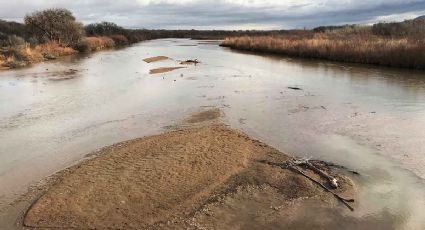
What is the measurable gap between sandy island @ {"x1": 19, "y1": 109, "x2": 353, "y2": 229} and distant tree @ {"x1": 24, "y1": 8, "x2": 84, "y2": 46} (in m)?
42.7

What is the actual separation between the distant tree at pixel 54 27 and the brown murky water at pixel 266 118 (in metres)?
24.0

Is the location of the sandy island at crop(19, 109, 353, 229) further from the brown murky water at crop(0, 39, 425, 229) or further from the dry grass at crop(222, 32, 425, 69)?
the dry grass at crop(222, 32, 425, 69)

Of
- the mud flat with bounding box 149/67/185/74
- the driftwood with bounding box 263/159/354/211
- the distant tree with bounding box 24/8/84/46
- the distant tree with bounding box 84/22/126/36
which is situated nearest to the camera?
the driftwood with bounding box 263/159/354/211

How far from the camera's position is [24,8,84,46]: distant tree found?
49.6 m

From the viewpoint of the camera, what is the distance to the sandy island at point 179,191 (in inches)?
272

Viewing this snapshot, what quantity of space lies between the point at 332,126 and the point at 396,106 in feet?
12.6

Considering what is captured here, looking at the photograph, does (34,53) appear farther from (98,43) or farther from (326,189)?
(326,189)

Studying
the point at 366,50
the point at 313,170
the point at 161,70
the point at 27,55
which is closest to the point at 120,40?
the point at 27,55

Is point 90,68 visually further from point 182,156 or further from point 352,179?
point 352,179

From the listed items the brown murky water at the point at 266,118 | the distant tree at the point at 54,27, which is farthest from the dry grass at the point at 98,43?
the brown murky water at the point at 266,118

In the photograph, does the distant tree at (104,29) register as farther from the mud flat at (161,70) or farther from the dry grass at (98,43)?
the mud flat at (161,70)

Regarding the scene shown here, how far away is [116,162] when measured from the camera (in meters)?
9.30

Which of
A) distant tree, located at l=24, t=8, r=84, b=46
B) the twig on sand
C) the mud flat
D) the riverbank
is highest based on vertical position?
distant tree, located at l=24, t=8, r=84, b=46

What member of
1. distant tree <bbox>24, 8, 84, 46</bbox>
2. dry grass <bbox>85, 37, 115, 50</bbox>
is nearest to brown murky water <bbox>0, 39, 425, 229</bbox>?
distant tree <bbox>24, 8, 84, 46</bbox>
